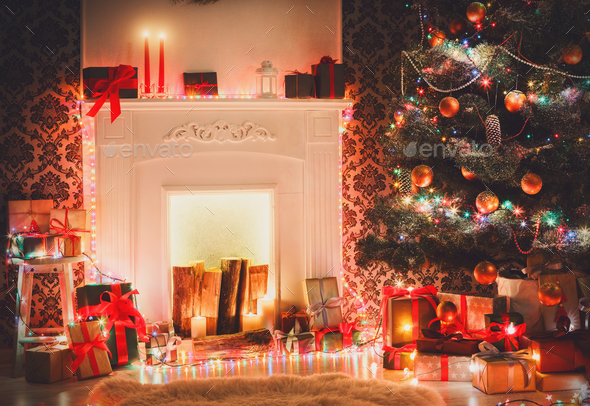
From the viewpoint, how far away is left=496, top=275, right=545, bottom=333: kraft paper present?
105 inches

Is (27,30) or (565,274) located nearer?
(565,274)

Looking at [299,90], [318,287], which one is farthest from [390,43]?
[318,287]

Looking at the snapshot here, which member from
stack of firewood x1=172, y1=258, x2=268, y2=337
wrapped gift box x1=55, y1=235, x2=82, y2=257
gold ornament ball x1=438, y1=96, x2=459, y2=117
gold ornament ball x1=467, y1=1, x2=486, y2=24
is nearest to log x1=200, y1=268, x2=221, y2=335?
stack of firewood x1=172, y1=258, x2=268, y2=337

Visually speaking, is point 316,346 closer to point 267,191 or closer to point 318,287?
point 318,287

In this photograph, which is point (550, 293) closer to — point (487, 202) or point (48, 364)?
point (487, 202)

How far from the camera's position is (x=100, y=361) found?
2664mm

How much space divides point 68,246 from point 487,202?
7.40ft

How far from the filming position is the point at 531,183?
2443mm

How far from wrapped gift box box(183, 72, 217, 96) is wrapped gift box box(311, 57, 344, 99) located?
646 mm

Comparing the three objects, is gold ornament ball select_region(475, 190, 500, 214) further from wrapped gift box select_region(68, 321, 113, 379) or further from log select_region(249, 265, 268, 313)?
wrapped gift box select_region(68, 321, 113, 379)

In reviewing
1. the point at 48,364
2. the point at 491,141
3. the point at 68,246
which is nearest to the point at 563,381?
the point at 491,141

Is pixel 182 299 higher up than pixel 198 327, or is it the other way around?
pixel 182 299

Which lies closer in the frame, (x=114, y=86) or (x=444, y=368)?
(x=444, y=368)

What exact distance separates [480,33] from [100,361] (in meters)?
2.60
